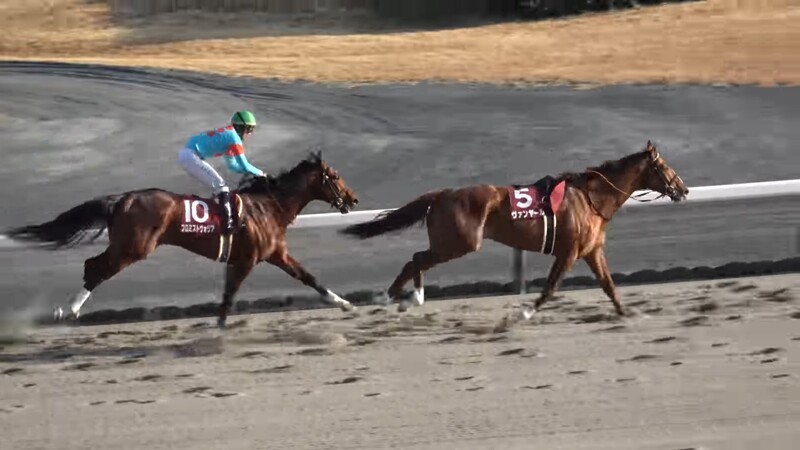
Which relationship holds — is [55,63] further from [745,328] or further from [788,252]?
[745,328]

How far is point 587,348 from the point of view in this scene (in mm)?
9438

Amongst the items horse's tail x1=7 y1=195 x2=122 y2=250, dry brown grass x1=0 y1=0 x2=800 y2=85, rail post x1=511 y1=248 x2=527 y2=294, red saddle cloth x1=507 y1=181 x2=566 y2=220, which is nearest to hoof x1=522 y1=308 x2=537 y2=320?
red saddle cloth x1=507 y1=181 x2=566 y2=220

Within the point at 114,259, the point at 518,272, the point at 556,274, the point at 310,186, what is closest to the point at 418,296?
the point at 556,274

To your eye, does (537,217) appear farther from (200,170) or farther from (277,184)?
(200,170)

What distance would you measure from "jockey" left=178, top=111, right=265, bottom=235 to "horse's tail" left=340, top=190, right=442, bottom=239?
0.85 meters

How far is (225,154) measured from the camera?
10344mm

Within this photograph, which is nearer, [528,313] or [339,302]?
[528,313]

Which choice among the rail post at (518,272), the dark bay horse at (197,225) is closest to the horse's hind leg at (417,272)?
the dark bay horse at (197,225)

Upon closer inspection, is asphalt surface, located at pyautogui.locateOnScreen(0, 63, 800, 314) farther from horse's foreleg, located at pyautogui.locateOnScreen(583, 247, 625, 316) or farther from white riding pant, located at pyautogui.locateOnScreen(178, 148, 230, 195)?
horse's foreleg, located at pyautogui.locateOnScreen(583, 247, 625, 316)

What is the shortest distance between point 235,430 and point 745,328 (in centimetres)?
399

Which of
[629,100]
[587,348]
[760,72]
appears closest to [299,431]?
[587,348]

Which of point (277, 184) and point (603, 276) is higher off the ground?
point (277, 184)

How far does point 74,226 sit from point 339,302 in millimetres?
2025

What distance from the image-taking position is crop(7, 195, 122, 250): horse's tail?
9875 millimetres
